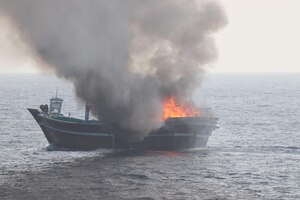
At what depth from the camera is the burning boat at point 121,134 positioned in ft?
253

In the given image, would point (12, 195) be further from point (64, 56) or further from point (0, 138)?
point (0, 138)

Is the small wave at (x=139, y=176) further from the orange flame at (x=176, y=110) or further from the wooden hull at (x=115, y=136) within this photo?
the orange flame at (x=176, y=110)

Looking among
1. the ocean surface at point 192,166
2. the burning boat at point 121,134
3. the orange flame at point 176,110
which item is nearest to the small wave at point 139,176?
the ocean surface at point 192,166

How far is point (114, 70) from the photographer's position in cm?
7681

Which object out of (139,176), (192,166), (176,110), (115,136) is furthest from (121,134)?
(139,176)

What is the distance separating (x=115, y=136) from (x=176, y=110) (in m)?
11.9

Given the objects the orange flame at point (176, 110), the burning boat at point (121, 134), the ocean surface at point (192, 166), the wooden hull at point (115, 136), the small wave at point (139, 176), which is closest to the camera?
the ocean surface at point (192, 166)

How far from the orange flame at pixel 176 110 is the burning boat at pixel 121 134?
4056mm

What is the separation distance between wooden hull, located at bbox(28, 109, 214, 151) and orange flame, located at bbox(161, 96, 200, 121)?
6.09 metres

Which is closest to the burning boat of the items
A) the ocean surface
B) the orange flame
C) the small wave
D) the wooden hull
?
the wooden hull

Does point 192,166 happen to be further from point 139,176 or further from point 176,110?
point 176,110

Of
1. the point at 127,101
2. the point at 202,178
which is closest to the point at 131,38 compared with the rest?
the point at 127,101

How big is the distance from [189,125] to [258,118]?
66311 mm

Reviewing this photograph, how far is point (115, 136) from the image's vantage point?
7844 centimetres
